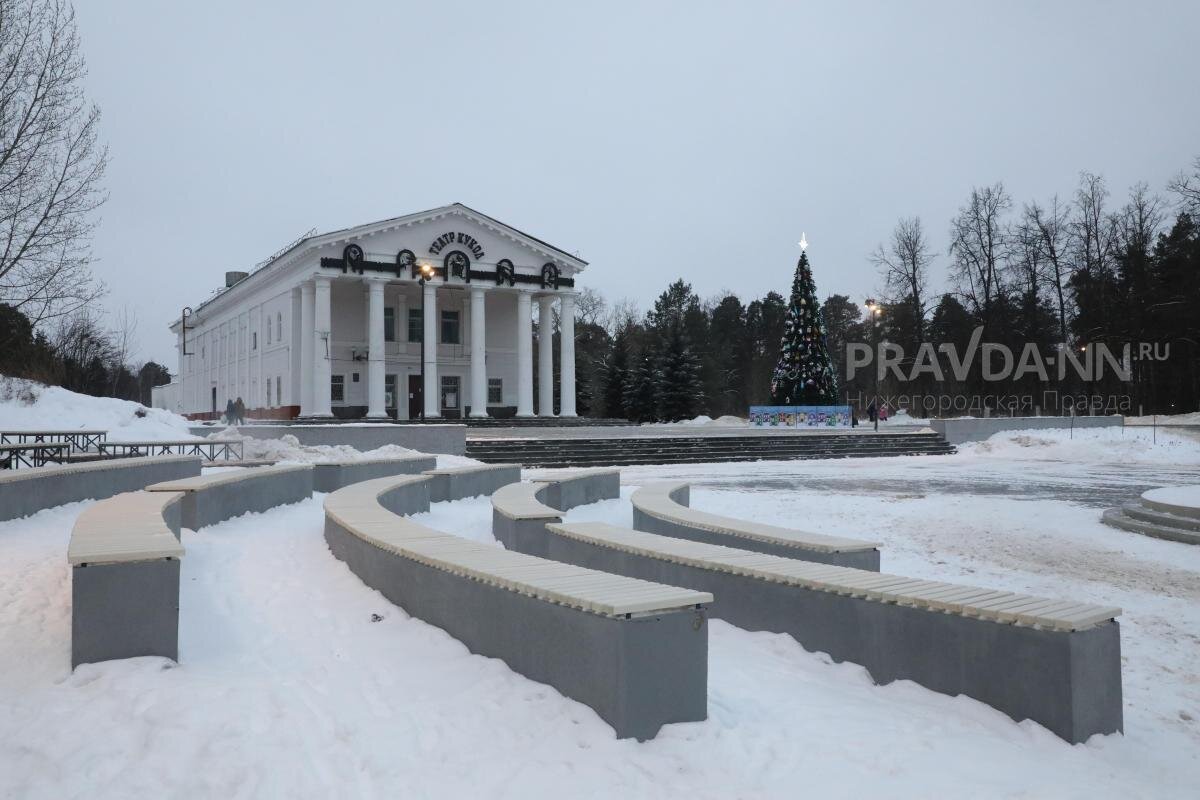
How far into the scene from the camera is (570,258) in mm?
48156

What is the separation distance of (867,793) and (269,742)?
2802 mm

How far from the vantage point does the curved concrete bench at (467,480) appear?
15094 millimetres

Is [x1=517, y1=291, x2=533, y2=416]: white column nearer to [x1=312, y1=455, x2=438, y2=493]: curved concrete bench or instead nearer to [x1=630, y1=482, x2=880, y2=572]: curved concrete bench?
[x1=312, y1=455, x2=438, y2=493]: curved concrete bench

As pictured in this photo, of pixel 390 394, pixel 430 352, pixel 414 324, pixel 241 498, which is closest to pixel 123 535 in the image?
pixel 241 498

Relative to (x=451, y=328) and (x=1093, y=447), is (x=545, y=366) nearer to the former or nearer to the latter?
(x=451, y=328)

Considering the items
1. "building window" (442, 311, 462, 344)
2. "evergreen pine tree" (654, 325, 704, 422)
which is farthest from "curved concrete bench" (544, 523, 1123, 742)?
"evergreen pine tree" (654, 325, 704, 422)

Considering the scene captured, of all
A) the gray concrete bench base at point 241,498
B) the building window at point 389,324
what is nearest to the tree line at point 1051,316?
the building window at point 389,324

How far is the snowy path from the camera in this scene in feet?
13.0

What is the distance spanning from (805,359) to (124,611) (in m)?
39.2

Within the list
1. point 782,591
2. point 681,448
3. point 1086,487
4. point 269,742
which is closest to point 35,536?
point 269,742

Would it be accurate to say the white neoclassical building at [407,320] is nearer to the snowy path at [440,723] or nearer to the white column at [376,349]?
the white column at [376,349]

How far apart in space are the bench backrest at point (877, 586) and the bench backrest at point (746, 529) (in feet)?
3.02

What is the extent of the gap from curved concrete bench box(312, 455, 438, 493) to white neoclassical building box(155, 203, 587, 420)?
79.5 ft

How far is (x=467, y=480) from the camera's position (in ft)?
51.9
